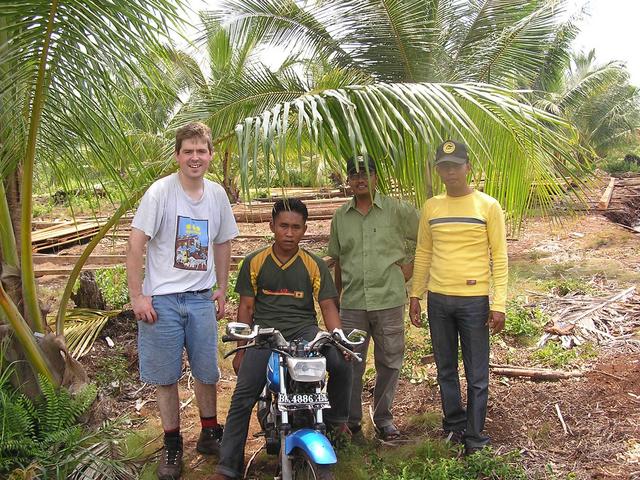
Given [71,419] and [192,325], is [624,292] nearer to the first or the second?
[192,325]

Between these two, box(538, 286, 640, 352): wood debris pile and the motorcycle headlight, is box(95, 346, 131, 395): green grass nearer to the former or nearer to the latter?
the motorcycle headlight

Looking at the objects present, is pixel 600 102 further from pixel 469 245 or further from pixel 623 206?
pixel 469 245

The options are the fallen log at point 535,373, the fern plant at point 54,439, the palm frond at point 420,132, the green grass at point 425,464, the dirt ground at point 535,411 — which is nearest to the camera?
the palm frond at point 420,132

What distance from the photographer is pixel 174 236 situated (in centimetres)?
352

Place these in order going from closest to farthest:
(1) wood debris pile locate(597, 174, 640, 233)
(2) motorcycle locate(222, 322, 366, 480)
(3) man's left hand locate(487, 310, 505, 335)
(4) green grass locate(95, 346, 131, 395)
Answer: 1. (2) motorcycle locate(222, 322, 366, 480)
2. (3) man's left hand locate(487, 310, 505, 335)
3. (4) green grass locate(95, 346, 131, 395)
4. (1) wood debris pile locate(597, 174, 640, 233)

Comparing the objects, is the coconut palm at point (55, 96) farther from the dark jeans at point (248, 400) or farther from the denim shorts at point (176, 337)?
the dark jeans at point (248, 400)

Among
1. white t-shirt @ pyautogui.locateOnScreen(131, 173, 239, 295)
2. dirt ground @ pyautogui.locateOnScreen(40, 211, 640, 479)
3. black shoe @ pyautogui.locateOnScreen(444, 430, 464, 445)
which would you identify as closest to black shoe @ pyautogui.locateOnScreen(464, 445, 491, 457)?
black shoe @ pyautogui.locateOnScreen(444, 430, 464, 445)

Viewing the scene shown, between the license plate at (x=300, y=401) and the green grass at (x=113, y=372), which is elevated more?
the license plate at (x=300, y=401)

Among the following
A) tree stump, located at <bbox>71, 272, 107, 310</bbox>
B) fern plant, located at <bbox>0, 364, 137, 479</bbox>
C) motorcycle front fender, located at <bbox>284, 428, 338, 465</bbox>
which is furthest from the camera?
tree stump, located at <bbox>71, 272, 107, 310</bbox>

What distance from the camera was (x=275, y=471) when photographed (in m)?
3.74

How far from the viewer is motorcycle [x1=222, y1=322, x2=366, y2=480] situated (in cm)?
277

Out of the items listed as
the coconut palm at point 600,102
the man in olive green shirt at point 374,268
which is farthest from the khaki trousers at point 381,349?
the coconut palm at point 600,102

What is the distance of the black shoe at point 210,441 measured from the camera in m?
3.98

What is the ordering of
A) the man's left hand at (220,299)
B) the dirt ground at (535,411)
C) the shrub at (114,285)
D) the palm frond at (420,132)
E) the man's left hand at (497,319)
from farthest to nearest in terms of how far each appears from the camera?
the shrub at (114,285) → the man's left hand at (220,299) → the dirt ground at (535,411) → the man's left hand at (497,319) → the palm frond at (420,132)
